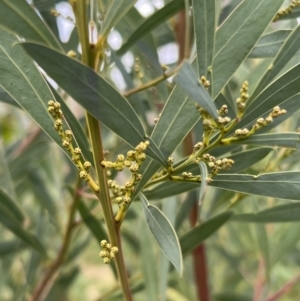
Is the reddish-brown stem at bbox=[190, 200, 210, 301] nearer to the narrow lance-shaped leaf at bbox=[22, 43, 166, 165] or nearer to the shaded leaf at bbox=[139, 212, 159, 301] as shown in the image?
the shaded leaf at bbox=[139, 212, 159, 301]

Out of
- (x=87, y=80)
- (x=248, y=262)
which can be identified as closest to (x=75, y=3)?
(x=87, y=80)

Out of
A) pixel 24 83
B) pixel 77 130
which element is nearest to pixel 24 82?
pixel 24 83

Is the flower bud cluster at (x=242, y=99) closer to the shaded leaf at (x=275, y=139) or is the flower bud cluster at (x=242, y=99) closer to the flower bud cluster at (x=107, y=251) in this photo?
the shaded leaf at (x=275, y=139)

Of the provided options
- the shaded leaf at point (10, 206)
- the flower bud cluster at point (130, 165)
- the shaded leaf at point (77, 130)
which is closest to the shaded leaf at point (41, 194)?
the shaded leaf at point (10, 206)

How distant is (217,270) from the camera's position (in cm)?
155

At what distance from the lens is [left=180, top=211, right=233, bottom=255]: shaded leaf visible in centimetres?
55

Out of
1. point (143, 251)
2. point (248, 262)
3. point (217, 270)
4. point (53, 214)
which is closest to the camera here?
point (143, 251)

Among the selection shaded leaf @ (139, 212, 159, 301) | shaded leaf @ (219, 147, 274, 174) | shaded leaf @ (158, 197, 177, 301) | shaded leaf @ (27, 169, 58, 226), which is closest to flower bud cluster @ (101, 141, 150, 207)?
shaded leaf @ (219, 147, 274, 174)

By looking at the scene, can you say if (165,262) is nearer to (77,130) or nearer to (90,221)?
(90,221)

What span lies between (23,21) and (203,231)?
0.32 meters

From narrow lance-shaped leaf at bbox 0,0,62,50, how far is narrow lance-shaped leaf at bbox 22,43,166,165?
10cm

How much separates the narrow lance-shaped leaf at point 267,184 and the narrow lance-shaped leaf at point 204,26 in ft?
0.35

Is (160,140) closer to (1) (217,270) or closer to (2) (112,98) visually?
(2) (112,98)

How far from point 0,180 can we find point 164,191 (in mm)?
402
